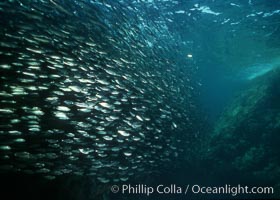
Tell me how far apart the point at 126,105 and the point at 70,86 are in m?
2.97

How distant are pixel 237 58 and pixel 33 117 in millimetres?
Answer: 29137

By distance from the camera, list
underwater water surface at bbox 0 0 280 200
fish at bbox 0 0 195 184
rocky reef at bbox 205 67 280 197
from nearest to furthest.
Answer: fish at bbox 0 0 195 184
underwater water surface at bbox 0 0 280 200
rocky reef at bbox 205 67 280 197

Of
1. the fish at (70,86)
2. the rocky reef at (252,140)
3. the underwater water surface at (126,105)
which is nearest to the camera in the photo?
the fish at (70,86)

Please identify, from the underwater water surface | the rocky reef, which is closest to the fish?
the underwater water surface

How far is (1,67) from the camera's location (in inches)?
340

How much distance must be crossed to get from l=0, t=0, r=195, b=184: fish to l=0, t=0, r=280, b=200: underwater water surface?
0.16 feet

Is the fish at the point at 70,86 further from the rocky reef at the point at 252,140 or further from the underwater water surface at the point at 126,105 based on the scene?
the rocky reef at the point at 252,140

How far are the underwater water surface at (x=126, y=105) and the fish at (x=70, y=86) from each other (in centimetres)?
5

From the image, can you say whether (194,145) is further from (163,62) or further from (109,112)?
(109,112)

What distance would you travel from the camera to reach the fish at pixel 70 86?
8578mm

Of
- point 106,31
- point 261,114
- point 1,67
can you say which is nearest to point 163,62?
point 106,31

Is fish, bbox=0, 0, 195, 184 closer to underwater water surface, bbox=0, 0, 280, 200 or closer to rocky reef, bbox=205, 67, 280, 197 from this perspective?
underwater water surface, bbox=0, 0, 280, 200

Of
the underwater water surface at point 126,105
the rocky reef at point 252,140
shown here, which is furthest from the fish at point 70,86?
the rocky reef at point 252,140

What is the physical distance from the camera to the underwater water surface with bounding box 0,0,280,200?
30.2 ft
